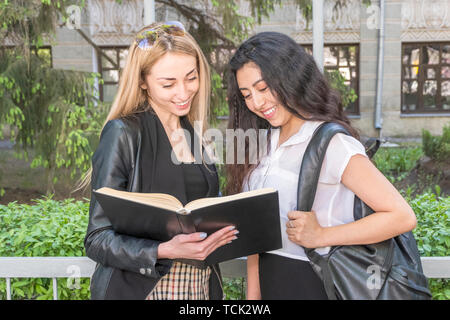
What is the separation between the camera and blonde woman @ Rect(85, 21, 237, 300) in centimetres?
131

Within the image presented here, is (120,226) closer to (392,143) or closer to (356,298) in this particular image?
(356,298)

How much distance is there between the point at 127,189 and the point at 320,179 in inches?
22.5

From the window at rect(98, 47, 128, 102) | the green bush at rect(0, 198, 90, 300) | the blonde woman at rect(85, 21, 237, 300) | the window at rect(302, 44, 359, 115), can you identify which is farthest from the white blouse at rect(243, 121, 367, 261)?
the window at rect(302, 44, 359, 115)

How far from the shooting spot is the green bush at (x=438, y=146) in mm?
7980

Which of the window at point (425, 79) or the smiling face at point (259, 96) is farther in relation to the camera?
the window at point (425, 79)

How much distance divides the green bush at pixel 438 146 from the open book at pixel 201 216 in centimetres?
752

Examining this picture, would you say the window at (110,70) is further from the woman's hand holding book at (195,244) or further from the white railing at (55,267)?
the woman's hand holding book at (195,244)

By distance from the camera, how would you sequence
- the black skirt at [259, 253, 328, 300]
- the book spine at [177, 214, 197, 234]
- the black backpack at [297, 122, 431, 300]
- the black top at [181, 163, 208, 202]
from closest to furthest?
the book spine at [177, 214, 197, 234]
the black backpack at [297, 122, 431, 300]
the black skirt at [259, 253, 328, 300]
the black top at [181, 163, 208, 202]

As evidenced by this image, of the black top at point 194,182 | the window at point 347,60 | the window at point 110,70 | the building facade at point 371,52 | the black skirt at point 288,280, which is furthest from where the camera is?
the window at point 347,60

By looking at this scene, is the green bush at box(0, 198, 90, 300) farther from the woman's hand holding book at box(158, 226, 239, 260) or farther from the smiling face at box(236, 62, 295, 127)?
the smiling face at box(236, 62, 295, 127)

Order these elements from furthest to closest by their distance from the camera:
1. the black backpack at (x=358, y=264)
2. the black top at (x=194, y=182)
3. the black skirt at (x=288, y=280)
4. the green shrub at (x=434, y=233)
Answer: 1. the green shrub at (x=434, y=233)
2. the black top at (x=194, y=182)
3. the black skirt at (x=288, y=280)
4. the black backpack at (x=358, y=264)

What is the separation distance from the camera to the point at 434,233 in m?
2.27

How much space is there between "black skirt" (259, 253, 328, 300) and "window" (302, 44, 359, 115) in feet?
38.0

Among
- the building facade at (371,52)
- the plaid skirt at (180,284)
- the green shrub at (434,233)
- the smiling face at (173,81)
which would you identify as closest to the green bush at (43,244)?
the plaid skirt at (180,284)
